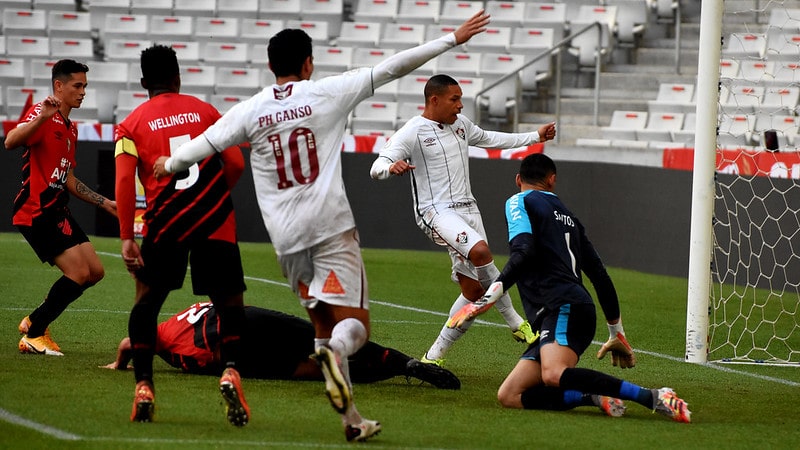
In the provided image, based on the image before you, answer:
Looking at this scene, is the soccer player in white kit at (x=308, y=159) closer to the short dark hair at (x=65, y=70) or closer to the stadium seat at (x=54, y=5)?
the short dark hair at (x=65, y=70)

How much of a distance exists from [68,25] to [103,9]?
77cm

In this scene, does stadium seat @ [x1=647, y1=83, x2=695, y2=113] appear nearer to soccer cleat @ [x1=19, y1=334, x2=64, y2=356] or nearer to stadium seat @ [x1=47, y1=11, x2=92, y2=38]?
stadium seat @ [x1=47, y1=11, x2=92, y2=38]

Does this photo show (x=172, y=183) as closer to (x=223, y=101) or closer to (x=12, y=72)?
(x=223, y=101)

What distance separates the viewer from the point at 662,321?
11.5m

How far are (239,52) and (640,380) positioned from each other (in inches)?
586

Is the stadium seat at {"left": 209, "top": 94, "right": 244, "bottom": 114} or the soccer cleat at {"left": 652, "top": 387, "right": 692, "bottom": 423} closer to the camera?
the soccer cleat at {"left": 652, "top": 387, "right": 692, "bottom": 423}

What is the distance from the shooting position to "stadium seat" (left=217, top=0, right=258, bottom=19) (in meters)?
22.8

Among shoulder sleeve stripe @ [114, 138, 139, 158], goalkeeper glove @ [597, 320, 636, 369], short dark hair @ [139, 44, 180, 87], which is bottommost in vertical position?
goalkeeper glove @ [597, 320, 636, 369]

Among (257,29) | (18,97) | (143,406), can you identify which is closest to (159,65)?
(143,406)

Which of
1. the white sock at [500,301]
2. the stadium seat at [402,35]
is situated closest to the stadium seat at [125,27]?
the stadium seat at [402,35]

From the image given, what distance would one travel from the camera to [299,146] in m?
5.88

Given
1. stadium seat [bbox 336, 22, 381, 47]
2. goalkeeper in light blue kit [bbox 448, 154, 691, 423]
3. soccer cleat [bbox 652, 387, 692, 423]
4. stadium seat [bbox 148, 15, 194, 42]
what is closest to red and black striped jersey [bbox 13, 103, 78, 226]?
goalkeeper in light blue kit [bbox 448, 154, 691, 423]

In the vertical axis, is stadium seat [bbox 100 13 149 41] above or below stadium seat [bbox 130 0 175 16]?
below

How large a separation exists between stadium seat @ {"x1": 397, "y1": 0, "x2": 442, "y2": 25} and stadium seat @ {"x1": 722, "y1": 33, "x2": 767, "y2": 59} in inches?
207
